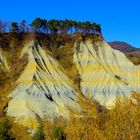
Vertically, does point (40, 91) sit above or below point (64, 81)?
below

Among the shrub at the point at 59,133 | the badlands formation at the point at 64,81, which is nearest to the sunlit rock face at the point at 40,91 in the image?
the badlands formation at the point at 64,81

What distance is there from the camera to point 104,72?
86.9 m

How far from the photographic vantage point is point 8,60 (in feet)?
274

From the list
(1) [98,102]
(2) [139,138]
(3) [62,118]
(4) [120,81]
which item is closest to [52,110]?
(3) [62,118]

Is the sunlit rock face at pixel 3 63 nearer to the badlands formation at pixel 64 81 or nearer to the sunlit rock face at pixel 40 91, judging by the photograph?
the badlands formation at pixel 64 81

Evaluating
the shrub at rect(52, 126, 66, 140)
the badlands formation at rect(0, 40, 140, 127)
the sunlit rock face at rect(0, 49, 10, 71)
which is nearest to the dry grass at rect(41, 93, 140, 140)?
the shrub at rect(52, 126, 66, 140)

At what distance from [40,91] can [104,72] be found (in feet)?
50.9

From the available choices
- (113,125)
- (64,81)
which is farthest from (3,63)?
(113,125)

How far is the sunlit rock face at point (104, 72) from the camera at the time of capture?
84.4 metres

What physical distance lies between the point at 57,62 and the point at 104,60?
9.37 meters

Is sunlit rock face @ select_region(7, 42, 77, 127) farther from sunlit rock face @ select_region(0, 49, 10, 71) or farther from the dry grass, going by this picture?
the dry grass

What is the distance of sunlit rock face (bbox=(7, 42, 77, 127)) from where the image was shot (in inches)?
2761

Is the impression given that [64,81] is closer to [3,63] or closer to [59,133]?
[3,63]

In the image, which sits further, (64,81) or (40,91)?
(64,81)
